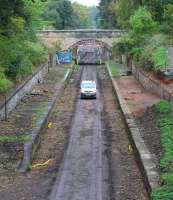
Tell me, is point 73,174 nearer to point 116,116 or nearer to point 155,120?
point 155,120

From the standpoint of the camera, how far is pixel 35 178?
26188 millimetres

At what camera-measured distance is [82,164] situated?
28.7 meters

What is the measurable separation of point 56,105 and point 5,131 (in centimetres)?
1399

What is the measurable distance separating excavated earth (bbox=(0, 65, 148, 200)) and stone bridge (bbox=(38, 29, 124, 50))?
61644 mm

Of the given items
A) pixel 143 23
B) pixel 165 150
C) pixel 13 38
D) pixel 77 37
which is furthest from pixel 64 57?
pixel 165 150

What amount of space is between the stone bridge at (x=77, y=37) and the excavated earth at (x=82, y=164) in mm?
61644

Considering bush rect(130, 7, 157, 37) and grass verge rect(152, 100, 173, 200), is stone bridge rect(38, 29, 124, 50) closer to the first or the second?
bush rect(130, 7, 157, 37)

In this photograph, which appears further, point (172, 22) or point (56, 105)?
point (172, 22)

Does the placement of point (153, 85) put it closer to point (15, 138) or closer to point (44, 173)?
point (15, 138)

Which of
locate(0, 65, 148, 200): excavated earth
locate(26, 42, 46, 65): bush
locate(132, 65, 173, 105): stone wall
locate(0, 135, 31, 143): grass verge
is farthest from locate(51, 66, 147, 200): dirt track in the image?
locate(26, 42, 46, 65): bush

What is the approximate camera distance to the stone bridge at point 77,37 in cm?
10712

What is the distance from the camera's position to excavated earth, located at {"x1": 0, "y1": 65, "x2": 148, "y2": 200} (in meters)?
23.9

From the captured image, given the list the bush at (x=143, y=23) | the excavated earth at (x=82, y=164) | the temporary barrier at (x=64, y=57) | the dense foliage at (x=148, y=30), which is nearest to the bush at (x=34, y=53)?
the dense foliage at (x=148, y=30)

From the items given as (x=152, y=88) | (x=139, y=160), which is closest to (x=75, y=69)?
(x=152, y=88)
